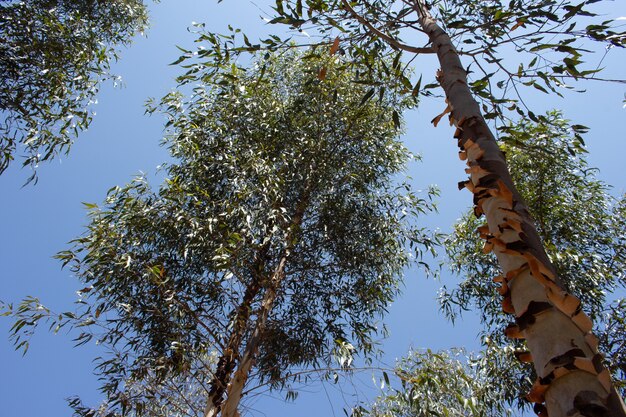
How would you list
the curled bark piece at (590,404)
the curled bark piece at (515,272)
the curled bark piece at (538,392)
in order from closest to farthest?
the curled bark piece at (590,404) < the curled bark piece at (538,392) < the curled bark piece at (515,272)

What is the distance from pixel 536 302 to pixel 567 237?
5596 mm

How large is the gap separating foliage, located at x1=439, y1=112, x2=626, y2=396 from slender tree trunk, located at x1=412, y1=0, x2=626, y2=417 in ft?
13.2

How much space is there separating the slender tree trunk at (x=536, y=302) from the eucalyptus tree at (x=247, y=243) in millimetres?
2520

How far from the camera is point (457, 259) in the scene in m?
6.71

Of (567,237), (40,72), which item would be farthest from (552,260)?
(40,72)

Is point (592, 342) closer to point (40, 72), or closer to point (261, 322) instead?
point (261, 322)

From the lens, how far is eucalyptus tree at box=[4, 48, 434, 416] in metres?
4.09

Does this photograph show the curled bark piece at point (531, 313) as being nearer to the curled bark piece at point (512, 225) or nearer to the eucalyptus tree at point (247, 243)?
the curled bark piece at point (512, 225)

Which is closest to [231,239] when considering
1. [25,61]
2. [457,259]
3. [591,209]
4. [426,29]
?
[426,29]

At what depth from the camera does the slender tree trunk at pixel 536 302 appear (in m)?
0.85

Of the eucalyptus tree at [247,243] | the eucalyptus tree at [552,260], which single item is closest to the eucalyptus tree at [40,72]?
the eucalyptus tree at [247,243]

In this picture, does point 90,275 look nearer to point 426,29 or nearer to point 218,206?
point 218,206

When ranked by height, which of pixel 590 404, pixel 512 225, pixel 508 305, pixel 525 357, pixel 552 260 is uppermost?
pixel 552 260

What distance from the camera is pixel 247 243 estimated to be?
180 inches
